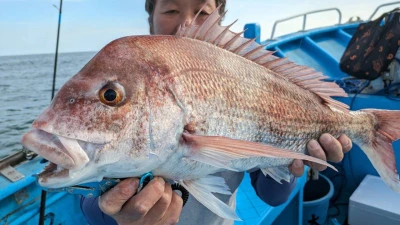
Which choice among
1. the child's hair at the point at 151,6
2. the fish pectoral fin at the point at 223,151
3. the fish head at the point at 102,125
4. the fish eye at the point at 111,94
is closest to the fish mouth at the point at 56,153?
the fish head at the point at 102,125

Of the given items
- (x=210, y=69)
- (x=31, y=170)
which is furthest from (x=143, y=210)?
(x=31, y=170)

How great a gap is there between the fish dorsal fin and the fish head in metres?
0.30

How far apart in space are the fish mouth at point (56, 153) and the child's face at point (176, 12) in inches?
39.5

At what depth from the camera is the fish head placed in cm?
79

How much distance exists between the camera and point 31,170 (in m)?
2.01

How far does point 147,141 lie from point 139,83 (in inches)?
6.9

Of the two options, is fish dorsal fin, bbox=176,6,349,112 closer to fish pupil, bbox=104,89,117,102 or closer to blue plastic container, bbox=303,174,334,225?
fish pupil, bbox=104,89,117,102

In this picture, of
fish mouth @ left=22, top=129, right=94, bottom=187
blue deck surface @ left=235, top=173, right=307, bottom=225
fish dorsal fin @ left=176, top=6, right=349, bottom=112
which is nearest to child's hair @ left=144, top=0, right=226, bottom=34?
fish dorsal fin @ left=176, top=6, right=349, bottom=112

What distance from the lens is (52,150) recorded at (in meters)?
0.77

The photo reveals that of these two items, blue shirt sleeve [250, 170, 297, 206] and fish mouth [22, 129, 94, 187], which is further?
blue shirt sleeve [250, 170, 297, 206]

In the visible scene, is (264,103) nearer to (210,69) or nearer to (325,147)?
(210,69)

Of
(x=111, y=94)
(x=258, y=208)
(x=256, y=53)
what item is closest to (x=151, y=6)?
(x=256, y=53)

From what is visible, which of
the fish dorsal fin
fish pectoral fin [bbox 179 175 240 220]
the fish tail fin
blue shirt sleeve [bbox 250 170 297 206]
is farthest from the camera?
blue shirt sleeve [bbox 250 170 297 206]

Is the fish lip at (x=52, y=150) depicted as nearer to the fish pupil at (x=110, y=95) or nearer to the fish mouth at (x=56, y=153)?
the fish mouth at (x=56, y=153)
